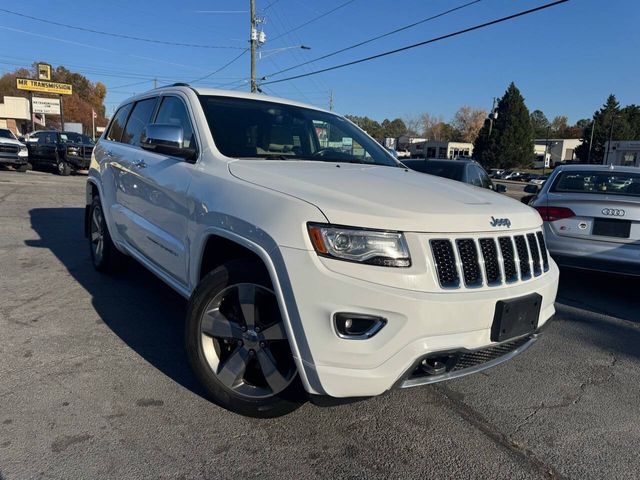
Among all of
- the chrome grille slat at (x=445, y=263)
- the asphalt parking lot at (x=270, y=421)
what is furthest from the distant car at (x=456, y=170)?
the chrome grille slat at (x=445, y=263)

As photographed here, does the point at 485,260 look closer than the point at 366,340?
No

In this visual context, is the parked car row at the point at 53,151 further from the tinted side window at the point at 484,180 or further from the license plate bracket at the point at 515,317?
the license plate bracket at the point at 515,317

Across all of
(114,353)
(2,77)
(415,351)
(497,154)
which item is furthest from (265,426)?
(2,77)

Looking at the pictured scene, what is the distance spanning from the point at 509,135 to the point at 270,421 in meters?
74.3

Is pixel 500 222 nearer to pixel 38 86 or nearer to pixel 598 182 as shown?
pixel 598 182

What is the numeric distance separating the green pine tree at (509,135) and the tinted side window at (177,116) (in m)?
70.2

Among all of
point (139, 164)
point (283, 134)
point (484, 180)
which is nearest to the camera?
Result: point (283, 134)

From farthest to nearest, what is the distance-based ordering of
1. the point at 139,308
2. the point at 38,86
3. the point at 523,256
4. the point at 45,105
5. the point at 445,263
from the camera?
the point at 45,105, the point at 38,86, the point at 139,308, the point at 523,256, the point at 445,263

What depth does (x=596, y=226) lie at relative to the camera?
529 cm

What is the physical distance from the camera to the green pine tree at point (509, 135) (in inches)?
2753

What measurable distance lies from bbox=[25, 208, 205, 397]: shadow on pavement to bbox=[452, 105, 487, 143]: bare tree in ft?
352

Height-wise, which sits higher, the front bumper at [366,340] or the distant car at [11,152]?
the distant car at [11,152]

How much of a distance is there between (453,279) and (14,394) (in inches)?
101

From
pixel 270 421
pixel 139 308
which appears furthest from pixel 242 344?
pixel 139 308
